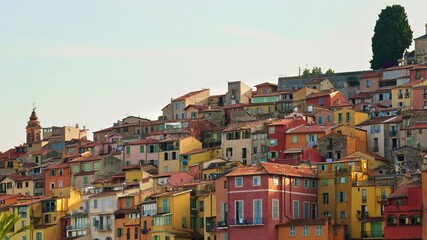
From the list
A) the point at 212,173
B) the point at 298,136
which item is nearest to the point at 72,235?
the point at 212,173

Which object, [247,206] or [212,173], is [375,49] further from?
[247,206]

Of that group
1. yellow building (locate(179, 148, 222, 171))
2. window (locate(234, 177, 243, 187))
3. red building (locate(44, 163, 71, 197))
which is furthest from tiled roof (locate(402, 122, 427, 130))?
red building (locate(44, 163, 71, 197))

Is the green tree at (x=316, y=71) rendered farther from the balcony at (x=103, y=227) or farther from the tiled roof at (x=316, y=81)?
the balcony at (x=103, y=227)

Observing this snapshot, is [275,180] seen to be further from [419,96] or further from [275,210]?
[419,96]

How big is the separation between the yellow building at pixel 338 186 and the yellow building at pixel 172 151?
22.0 m

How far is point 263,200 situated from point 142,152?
29639 mm

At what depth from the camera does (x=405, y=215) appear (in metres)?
88.4

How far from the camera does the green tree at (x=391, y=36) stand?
137750 mm

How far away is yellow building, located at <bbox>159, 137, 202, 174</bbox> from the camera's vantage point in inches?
4668

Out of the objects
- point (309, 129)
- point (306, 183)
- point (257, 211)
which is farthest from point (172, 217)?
point (309, 129)

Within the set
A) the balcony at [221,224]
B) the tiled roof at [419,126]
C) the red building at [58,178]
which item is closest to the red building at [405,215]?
the balcony at [221,224]

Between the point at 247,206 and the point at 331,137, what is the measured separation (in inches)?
631

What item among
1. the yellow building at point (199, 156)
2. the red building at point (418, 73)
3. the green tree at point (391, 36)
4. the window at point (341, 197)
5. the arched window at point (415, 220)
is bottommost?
the arched window at point (415, 220)

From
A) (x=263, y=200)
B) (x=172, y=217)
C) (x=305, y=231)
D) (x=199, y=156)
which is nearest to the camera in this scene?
(x=305, y=231)
